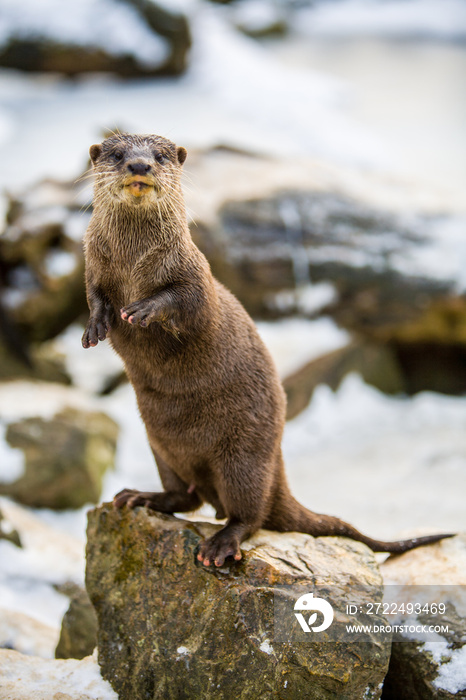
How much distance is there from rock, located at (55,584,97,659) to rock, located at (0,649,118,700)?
0.47 meters

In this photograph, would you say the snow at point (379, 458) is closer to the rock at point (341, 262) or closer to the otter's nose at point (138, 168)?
the rock at point (341, 262)

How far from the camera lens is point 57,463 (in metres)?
5.90

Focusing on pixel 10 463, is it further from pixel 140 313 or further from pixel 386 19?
pixel 386 19

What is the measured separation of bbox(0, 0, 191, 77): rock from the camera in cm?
1292

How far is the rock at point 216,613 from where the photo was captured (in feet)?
9.28

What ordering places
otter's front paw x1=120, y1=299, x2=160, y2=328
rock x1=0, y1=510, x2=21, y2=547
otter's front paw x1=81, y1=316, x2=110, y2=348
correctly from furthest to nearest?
1. rock x1=0, y1=510, x2=21, y2=547
2. otter's front paw x1=81, y1=316, x2=110, y2=348
3. otter's front paw x1=120, y1=299, x2=160, y2=328

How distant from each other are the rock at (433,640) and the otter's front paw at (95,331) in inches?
74.1

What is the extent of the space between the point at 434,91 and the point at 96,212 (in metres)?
13.3

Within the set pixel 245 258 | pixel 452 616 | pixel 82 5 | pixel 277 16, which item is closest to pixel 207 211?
pixel 245 258

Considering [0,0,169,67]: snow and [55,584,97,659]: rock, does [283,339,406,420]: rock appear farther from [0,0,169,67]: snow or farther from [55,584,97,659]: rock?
[0,0,169,67]: snow

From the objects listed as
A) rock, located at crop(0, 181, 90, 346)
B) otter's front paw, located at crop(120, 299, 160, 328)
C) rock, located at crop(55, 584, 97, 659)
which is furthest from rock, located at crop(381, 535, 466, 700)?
rock, located at crop(0, 181, 90, 346)

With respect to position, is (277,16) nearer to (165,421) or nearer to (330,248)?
(330,248)

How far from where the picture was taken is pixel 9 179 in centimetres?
960

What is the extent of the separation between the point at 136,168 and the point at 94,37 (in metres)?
11.6
